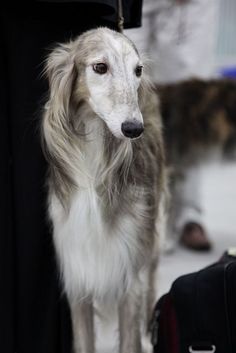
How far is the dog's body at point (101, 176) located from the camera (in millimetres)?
1588

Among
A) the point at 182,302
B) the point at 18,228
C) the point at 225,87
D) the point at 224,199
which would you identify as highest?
the point at 225,87

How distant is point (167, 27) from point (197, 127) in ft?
2.06

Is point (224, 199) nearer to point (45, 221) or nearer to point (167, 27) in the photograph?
point (167, 27)

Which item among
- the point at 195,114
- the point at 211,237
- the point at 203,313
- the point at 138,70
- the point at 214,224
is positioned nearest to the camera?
the point at 138,70

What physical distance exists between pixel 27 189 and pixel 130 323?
553 mm

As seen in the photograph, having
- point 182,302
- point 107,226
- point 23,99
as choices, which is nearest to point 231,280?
point 182,302

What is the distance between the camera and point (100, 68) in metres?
1.59

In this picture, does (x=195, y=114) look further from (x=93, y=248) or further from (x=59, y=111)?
(x=59, y=111)

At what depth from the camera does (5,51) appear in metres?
1.88

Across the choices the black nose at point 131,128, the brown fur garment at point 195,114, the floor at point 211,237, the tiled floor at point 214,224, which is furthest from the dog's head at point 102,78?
the brown fur garment at point 195,114

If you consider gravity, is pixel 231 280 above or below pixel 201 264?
above

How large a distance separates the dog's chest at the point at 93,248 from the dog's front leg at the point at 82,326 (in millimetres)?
97

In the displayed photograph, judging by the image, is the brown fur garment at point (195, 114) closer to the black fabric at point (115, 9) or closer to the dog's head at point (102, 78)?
the black fabric at point (115, 9)

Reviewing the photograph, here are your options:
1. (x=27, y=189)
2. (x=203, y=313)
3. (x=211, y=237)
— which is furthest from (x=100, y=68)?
(x=211, y=237)
